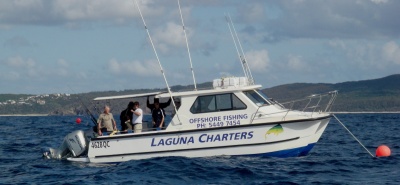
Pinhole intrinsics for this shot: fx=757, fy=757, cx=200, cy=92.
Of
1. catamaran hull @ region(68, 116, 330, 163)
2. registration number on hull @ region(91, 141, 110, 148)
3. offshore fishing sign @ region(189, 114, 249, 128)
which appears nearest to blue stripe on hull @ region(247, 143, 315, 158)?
catamaran hull @ region(68, 116, 330, 163)

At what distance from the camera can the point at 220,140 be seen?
21891 millimetres

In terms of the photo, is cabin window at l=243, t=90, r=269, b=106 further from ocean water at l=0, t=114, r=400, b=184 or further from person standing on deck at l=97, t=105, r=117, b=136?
person standing on deck at l=97, t=105, r=117, b=136

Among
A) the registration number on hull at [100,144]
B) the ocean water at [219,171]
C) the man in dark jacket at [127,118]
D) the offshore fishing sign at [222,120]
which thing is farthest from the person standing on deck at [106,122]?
the offshore fishing sign at [222,120]

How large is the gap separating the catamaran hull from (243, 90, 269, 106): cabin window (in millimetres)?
1098

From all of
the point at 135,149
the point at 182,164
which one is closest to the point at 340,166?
the point at 182,164

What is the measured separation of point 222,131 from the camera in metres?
21.9

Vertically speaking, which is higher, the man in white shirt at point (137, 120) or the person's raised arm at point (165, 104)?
the person's raised arm at point (165, 104)

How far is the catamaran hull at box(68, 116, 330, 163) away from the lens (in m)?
21.8

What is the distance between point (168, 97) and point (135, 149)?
6.12 feet

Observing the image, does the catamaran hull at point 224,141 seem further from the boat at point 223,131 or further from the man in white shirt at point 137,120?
the man in white shirt at point 137,120

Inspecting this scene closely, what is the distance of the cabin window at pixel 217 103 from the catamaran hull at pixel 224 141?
74 cm

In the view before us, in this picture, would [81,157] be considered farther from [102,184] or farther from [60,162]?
[102,184]

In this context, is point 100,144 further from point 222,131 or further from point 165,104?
point 222,131

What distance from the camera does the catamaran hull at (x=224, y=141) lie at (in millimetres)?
21812
